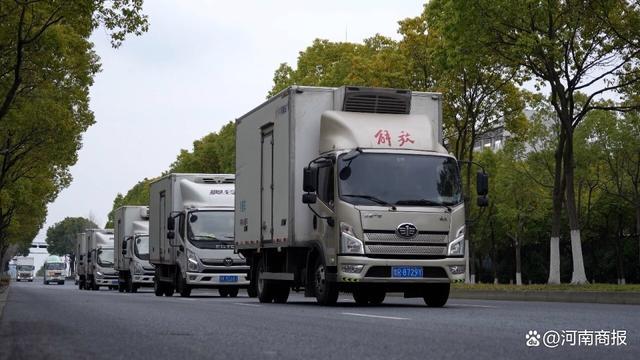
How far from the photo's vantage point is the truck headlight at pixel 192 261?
26.9m

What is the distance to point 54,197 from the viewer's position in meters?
59.7

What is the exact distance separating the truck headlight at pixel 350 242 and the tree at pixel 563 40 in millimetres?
11562

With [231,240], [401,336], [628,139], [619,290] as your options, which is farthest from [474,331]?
[628,139]

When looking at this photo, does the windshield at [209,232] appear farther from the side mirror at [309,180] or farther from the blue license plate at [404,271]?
the blue license plate at [404,271]

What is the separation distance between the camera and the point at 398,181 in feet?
54.3

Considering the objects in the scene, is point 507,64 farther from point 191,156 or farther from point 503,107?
point 191,156

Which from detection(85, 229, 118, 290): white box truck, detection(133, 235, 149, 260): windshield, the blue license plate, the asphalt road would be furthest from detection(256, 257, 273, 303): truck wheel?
detection(85, 229, 118, 290): white box truck

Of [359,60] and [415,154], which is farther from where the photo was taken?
[359,60]

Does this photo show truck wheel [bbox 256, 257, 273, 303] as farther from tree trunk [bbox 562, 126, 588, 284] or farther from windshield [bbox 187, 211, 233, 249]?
tree trunk [bbox 562, 126, 588, 284]

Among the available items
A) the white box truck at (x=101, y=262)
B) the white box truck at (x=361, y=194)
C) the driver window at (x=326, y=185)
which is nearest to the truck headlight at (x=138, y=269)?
the white box truck at (x=101, y=262)

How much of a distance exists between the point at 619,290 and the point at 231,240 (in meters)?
10.3

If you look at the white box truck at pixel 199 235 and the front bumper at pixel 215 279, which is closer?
the front bumper at pixel 215 279

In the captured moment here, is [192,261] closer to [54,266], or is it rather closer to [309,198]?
[309,198]

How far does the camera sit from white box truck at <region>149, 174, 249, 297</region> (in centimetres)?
2694
